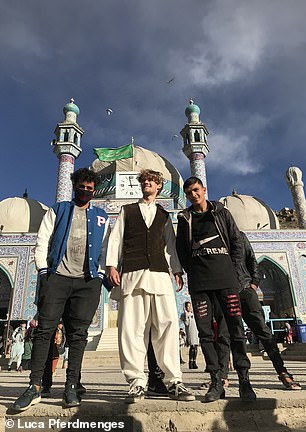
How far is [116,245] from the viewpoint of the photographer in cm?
238

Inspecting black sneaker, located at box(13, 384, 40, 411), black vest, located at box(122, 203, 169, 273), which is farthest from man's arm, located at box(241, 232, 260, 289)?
black sneaker, located at box(13, 384, 40, 411)

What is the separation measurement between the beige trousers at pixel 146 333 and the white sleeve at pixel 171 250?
0.80 feet

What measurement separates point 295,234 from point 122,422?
14648 millimetres

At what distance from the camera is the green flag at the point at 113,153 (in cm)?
1730

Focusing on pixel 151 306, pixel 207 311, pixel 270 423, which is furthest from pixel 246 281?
pixel 270 423

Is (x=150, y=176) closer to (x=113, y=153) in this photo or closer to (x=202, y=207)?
(x=202, y=207)

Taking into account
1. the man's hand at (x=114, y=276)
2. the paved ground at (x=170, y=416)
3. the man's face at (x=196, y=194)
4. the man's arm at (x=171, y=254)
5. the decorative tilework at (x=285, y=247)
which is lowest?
the paved ground at (x=170, y=416)

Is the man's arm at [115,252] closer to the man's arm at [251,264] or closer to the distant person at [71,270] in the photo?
the distant person at [71,270]

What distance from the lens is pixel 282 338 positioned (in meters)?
12.5

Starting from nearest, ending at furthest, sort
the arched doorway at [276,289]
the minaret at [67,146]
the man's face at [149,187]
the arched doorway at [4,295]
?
the man's face at [149,187] → the arched doorway at [276,289] → the arched doorway at [4,295] → the minaret at [67,146]

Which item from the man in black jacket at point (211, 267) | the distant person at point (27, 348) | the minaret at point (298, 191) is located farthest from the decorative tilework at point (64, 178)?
the man in black jacket at point (211, 267)

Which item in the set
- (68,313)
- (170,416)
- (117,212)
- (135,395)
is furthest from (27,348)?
(117,212)

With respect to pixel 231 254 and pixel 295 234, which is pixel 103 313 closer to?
pixel 295 234

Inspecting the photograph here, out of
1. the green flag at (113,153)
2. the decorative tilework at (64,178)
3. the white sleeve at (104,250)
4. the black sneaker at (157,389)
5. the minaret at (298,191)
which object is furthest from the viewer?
the green flag at (113,153)
